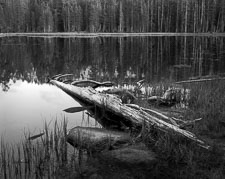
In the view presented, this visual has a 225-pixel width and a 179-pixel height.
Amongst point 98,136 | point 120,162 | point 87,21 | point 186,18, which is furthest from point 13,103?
point 87,21

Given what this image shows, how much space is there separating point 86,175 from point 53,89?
863cm

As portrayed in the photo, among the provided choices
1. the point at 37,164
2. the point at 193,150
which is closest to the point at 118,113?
the point at 193,150

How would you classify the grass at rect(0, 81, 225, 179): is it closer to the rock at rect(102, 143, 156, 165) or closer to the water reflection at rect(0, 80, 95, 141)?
the rock at rect(102, 143, 156, 165)

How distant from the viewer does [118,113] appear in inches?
340

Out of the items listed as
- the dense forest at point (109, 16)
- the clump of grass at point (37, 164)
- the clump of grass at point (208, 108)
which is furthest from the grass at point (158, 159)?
the dense forest at point (109, 16)

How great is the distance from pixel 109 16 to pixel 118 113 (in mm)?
95451

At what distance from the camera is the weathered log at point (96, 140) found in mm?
6906

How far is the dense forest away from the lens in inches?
3656

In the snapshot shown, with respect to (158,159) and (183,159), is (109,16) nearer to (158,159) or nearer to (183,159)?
(158,159)

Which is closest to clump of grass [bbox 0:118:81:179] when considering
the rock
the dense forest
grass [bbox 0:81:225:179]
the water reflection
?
grass [bbox 0:81:225:179]

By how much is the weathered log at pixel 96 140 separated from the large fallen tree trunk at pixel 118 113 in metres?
0.71

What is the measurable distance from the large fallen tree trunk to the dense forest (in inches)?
3314

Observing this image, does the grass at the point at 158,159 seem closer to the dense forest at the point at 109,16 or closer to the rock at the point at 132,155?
the rock at the point at 132,155

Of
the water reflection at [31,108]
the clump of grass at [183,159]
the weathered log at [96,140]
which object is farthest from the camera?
the water reflection at [31,108]
